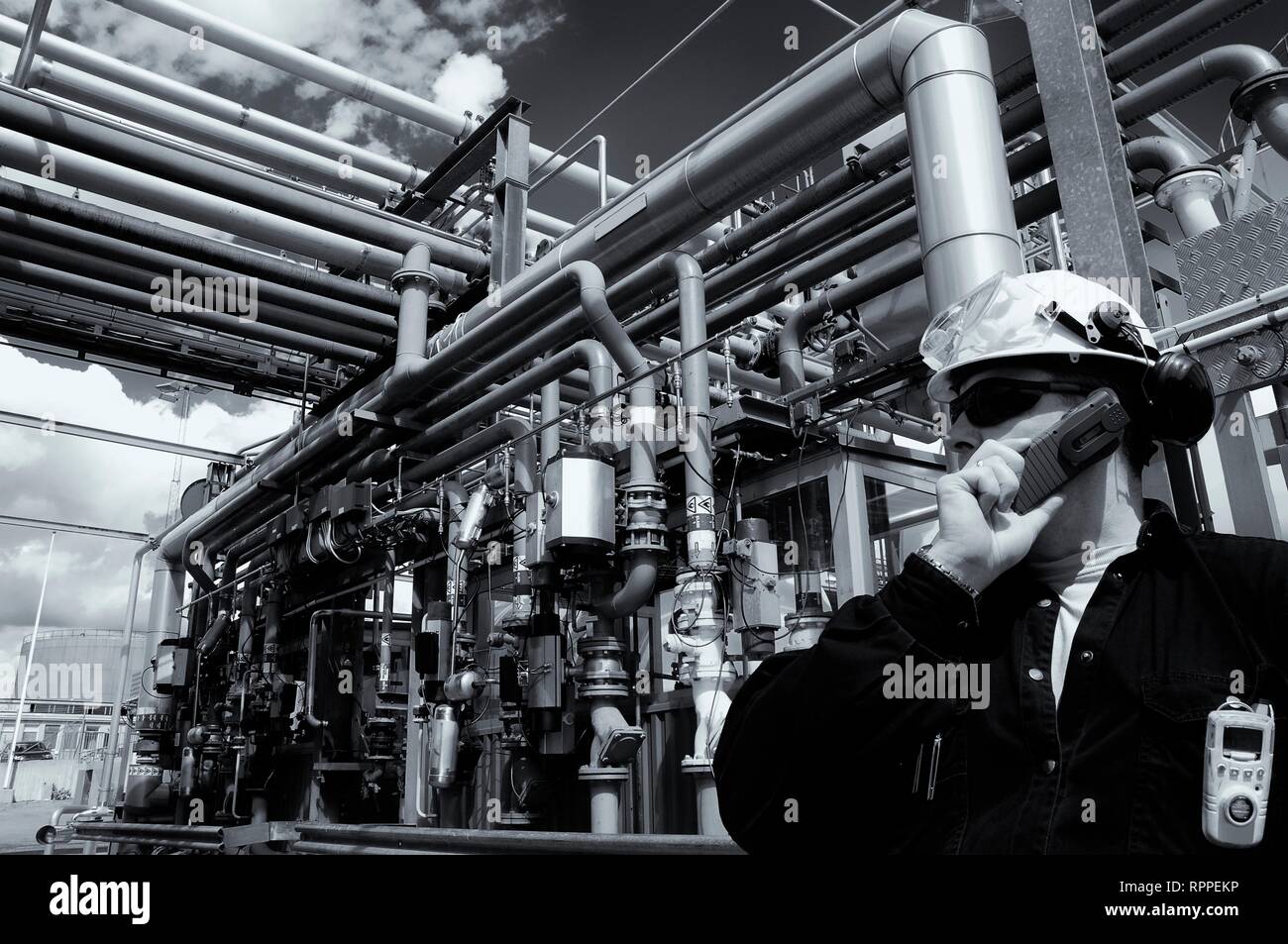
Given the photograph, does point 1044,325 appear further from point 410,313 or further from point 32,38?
point 32,38

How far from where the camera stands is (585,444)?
5086mm

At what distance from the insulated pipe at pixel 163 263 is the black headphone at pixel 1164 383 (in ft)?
21.8

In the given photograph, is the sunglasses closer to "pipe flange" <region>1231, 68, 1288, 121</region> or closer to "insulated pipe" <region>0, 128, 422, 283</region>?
"pipe flange" <region>1231, 68, 1288, 121</region>

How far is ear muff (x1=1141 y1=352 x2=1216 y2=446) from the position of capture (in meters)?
1.29

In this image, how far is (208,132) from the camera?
7867 millimetres

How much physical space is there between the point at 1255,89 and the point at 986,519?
3778mm

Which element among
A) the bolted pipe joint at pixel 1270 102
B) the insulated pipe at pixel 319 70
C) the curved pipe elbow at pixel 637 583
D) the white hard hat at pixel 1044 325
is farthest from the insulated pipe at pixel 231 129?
the white hard hat at pixel 1044 325

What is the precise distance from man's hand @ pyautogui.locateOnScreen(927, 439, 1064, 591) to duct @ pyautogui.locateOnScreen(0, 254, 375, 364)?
695 centimetres

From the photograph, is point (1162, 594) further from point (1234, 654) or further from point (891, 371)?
point (891, 371)

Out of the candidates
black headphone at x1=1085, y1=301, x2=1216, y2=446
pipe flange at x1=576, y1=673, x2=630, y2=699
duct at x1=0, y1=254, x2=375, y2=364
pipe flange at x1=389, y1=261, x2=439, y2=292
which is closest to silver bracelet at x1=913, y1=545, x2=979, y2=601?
black headphone at x1=1085, y1=301, x2=1216, y2=446

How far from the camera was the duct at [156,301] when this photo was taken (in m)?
6.85

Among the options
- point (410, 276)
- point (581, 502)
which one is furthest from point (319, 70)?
point (581, 502)
